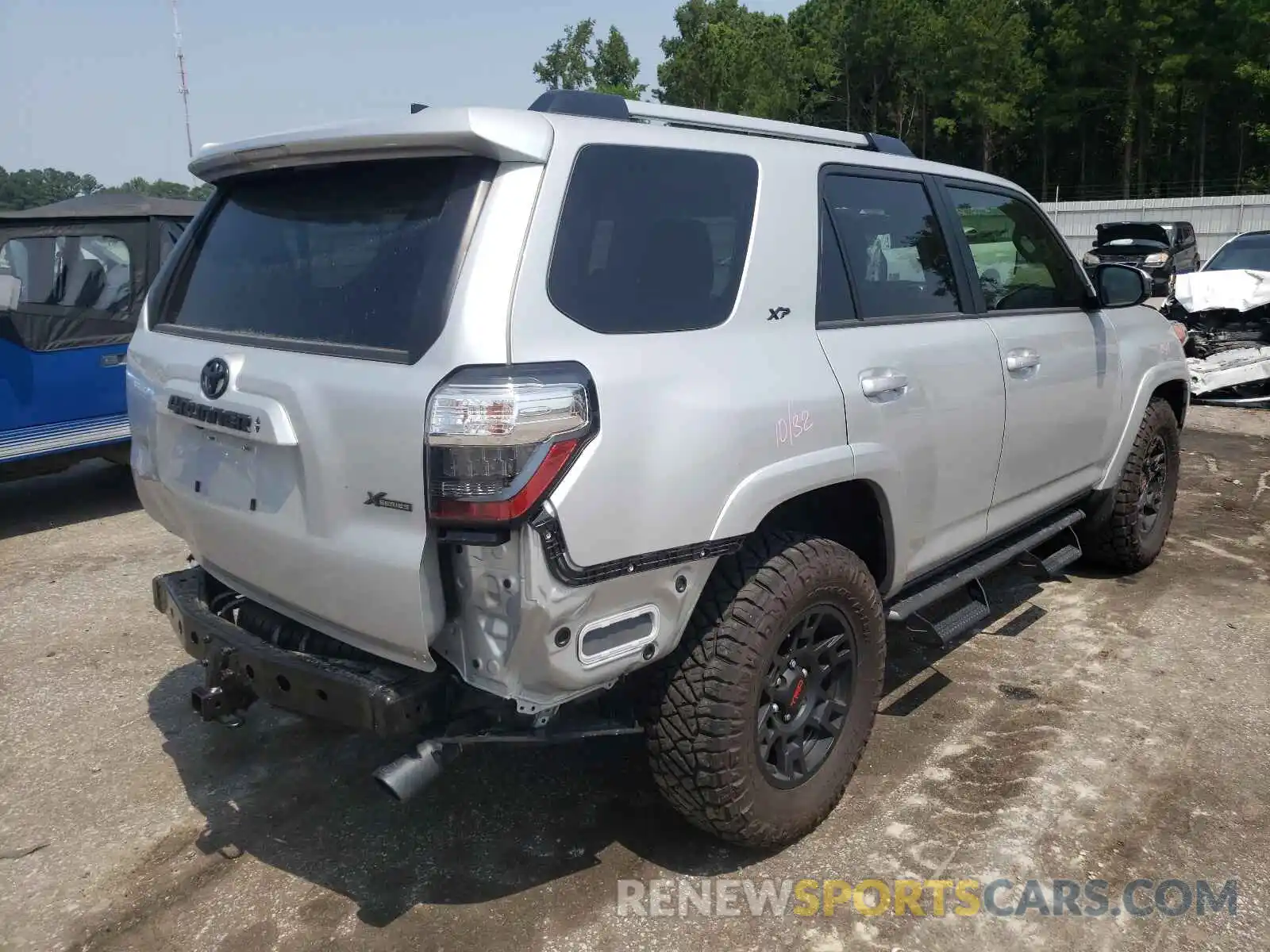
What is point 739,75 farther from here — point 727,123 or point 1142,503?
point 727,123

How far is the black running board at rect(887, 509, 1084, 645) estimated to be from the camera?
11.3 feet

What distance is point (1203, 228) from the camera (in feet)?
84.9

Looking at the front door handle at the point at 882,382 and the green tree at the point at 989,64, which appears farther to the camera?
the green tree at the point at 989,64

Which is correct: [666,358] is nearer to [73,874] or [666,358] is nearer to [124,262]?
[73,874]

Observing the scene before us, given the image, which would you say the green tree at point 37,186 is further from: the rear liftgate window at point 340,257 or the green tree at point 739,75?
the green tree at point 739,75

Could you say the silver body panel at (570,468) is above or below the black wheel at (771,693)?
above

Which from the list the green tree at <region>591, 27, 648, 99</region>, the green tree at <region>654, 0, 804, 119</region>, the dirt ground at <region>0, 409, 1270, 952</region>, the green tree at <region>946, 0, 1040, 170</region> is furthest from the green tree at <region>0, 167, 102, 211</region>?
the green tree at <region>591, 27, 648, 99</region>

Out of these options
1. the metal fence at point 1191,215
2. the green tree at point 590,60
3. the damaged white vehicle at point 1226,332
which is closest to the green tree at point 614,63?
the green tree at point 590,60

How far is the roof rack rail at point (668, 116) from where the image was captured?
8.79ft

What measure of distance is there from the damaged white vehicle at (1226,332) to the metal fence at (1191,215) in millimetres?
13944

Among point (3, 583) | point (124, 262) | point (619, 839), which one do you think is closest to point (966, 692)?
point (619, 839)

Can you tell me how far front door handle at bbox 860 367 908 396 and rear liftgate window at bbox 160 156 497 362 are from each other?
1289 millimetres

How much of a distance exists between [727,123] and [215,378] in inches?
64.0

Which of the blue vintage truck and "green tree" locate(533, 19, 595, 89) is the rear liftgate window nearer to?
the blue vintage truck
